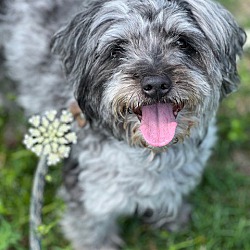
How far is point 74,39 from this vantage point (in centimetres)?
285

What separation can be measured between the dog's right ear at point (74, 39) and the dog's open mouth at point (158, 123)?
1.33 ft

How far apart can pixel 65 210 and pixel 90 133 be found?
0.67 m

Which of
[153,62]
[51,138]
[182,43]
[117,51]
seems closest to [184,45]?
[182,43]

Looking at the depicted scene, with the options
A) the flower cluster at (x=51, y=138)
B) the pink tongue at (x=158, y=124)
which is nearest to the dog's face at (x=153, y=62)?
the pink tongue at (x=158, y=124)

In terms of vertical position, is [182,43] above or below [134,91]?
above

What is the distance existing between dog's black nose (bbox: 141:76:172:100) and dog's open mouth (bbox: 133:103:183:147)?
16cm

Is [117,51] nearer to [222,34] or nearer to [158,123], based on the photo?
[158,123]

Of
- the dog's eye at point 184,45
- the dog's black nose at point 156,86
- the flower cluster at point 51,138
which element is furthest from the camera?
the flower cluster at point 51,138

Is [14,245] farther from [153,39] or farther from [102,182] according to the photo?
[153,39]

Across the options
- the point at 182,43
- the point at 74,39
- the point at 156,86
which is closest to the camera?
the point at 156,86

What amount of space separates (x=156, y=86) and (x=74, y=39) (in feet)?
1.83

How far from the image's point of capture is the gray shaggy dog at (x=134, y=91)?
8.60 ft

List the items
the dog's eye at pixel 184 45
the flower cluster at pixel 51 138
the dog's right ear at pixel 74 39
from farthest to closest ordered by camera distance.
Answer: the flower cluster at pixel 51 138
the dog's right ear at pixel 74 39
the dog's eye at pixel 184 45

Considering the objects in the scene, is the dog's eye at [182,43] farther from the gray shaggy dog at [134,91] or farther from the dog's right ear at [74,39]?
the dog's right ear at [74,39]
